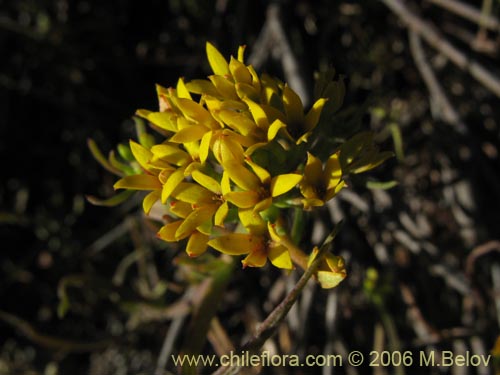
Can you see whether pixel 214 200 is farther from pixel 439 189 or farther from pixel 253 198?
pixel 439 189

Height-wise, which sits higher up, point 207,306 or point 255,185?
point 255,185

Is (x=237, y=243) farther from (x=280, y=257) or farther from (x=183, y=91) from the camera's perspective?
(x=183, y=91)

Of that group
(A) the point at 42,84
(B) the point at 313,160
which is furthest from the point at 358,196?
(A) the point at 42,84

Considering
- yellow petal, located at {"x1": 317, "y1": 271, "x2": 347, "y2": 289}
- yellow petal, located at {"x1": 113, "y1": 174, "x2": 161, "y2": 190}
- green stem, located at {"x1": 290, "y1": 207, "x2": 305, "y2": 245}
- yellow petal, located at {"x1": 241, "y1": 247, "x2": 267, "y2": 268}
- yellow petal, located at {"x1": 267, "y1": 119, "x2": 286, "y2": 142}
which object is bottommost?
yellow petal, located at {"x1": 317, "y1": 271, "x2": 347, "y2": 289}

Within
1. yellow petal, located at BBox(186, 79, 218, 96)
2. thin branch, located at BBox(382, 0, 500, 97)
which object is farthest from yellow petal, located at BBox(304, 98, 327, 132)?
thin branch, located at BBox(382, 0, 500, 97)

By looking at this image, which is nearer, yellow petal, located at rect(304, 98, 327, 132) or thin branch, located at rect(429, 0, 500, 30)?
yellow petal, located at rect(304, 98, 327, 132)

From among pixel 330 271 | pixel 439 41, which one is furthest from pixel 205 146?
pixel 439 41

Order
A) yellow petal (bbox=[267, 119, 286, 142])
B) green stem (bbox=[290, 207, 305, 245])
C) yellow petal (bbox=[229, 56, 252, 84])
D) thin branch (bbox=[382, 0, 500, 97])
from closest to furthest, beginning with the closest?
yellow petal (bbox=[267, 119, 286, 142]) < yellow petal (bbox=[229, 56, 252, 84]) < green stem (bbox=[290, 207, 305, 245]) < thin branch (bbox=[382, 0, 500, 97])

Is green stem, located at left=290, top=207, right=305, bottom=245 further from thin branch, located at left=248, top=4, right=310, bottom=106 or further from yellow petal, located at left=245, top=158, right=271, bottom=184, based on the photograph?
thin branch, located at left=248, top=4, right=310, bottom=106
